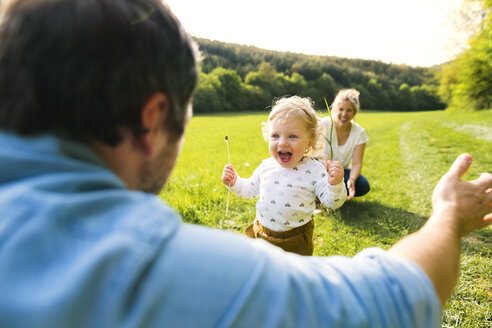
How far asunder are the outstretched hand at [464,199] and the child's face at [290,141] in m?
1.50

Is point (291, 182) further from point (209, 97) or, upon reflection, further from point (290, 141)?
point (209, 97)

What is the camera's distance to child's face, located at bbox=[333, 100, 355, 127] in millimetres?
4637

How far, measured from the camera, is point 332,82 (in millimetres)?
55281

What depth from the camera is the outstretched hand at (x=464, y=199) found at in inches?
37.7

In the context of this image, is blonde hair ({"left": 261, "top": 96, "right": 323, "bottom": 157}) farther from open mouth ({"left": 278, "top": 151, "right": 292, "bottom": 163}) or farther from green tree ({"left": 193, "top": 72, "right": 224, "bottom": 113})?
green tree ({"left": 193, "top": 72, "right": 224, "bottom": 113})

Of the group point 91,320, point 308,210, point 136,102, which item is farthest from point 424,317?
point 308,210

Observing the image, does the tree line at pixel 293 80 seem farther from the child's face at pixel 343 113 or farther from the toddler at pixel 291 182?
the toddler at pixel 291 182

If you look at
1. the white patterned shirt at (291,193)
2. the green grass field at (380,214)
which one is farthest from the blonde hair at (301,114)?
the green grass field at (380,214)

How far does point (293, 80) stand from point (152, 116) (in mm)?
60173

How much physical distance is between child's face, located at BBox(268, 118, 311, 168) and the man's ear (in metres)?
1.80

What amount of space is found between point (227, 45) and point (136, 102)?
86826mm

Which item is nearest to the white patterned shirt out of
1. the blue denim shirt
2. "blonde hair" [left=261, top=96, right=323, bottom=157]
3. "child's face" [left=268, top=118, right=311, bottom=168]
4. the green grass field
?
"child's face" [left=268, top=118, right=311, bottom=168]

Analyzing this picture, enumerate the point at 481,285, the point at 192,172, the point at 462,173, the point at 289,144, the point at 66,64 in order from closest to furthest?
the point at 66,64, the point at 462,173, the point at 289,144, the point at 481,285, the point at 192,172

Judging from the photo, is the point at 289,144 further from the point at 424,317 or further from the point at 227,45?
the point at 227,45
